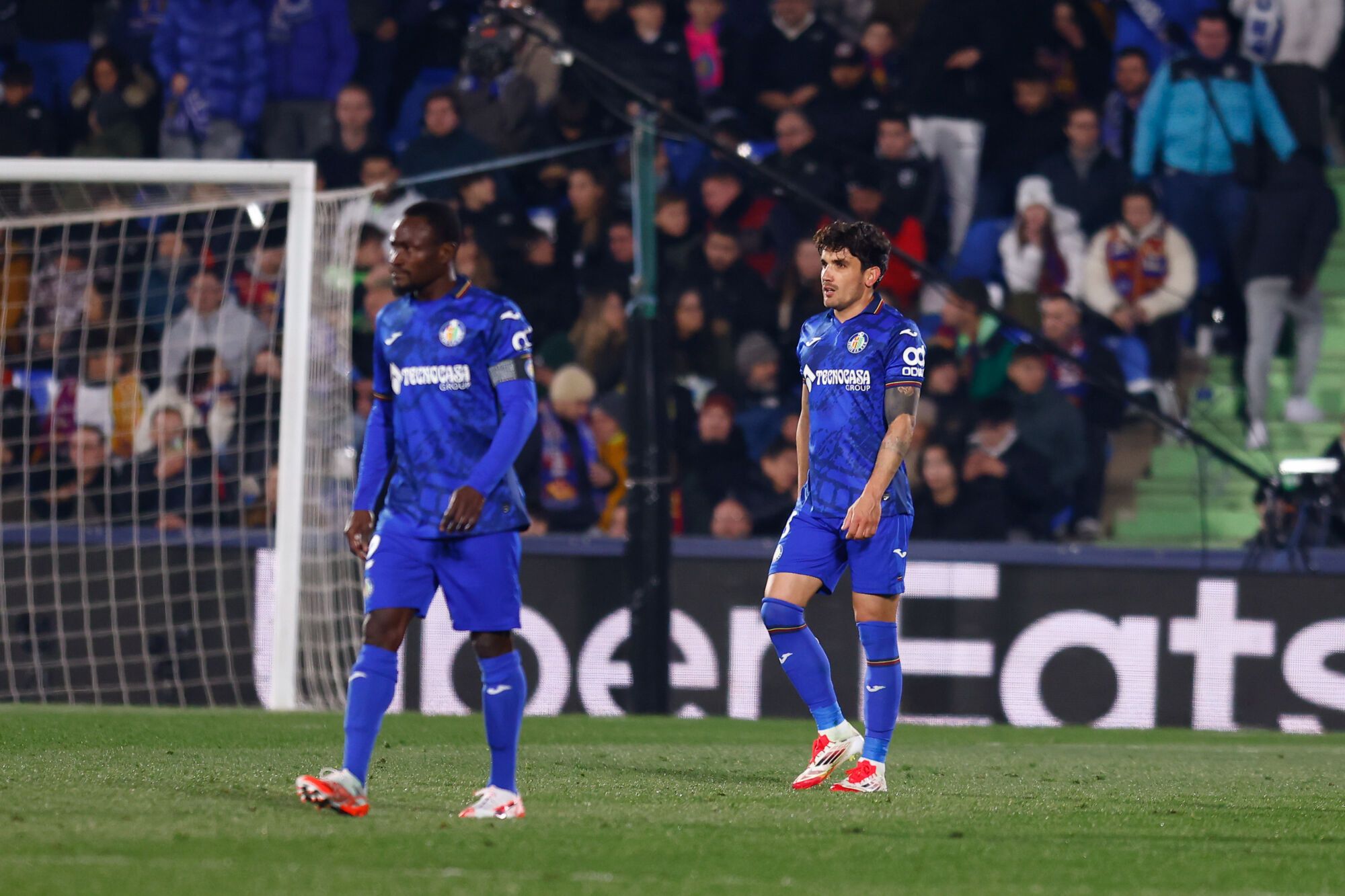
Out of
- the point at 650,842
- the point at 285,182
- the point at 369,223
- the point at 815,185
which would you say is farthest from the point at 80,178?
the point at 650,842

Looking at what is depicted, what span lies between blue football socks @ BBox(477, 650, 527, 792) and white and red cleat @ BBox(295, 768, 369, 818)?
0.37 meters

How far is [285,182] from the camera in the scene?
1056 centimetres

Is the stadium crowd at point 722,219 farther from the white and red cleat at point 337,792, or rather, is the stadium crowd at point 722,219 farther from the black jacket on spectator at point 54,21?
the white and red cleat at point 337,792

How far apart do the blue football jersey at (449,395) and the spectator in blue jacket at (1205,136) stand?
8696 millimetres

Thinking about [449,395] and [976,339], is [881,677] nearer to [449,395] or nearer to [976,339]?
[449,395]

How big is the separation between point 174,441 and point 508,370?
6868mm

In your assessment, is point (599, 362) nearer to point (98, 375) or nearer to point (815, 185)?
point (815, 185)

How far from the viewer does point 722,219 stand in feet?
41.2

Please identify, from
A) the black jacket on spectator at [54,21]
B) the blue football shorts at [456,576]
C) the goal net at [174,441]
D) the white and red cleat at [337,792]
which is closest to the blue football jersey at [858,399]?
the blue football shorts at [456,576]

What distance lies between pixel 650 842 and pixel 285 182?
6737mm

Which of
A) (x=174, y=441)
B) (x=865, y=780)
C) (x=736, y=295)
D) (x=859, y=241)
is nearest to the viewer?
(x=865, y=780)

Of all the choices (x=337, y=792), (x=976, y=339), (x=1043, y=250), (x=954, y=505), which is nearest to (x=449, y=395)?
(x=337, y=792)

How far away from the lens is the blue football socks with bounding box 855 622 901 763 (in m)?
6.41

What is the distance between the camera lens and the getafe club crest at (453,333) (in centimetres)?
520
